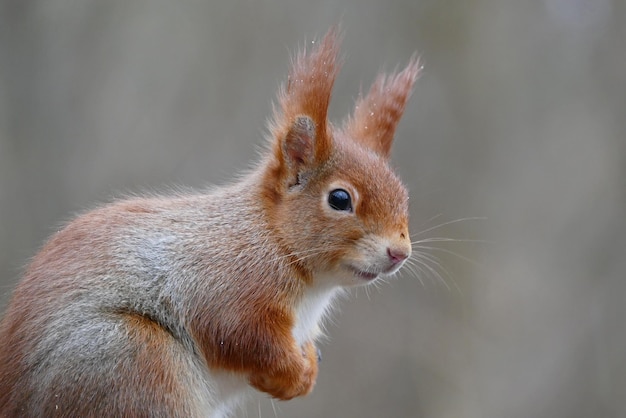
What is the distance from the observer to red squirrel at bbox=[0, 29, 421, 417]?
4.29 ft

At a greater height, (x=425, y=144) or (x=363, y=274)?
(x=425, y=144)

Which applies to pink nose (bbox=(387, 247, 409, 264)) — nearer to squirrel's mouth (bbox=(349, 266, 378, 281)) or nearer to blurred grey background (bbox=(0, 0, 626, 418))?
squirrel's mouth (bbox=(349, 266, 378, 281))

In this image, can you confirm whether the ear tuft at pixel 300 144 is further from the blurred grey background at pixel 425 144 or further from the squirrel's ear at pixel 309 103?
the blurred grey background at pixel 425 144

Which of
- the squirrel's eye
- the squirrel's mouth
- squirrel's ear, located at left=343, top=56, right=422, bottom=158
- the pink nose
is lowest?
the squirrel's mouth

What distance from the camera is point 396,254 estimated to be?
1.43 metres

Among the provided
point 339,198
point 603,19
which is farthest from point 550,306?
point 339,198

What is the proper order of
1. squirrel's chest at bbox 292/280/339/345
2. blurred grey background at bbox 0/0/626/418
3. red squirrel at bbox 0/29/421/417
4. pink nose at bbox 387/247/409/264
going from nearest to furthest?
red squirrel at bbox 0/29/421/417
pink nose at bbox 387/247/409/264
squirrel's chest at bbox 292/280/339/345
blurred grey background at bbox 0/0/626/418

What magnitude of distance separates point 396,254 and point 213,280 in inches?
12.9

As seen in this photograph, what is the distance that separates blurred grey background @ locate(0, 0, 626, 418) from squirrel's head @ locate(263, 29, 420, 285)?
1.66 m

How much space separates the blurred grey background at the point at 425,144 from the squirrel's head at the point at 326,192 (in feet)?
5.45

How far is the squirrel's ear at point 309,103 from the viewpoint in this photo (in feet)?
4.90

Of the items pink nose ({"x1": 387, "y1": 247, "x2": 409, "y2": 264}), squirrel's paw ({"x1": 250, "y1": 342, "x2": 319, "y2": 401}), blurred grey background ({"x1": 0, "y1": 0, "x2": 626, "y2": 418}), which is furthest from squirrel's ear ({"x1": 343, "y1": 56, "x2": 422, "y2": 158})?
blurred grey background ({"x1": 0, "y1": 0, "x2": 626, "y2": 418})

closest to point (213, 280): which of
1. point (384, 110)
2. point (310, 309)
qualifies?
point (310, 309)

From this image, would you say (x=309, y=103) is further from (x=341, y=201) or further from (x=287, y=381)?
(x=287, y=381)
